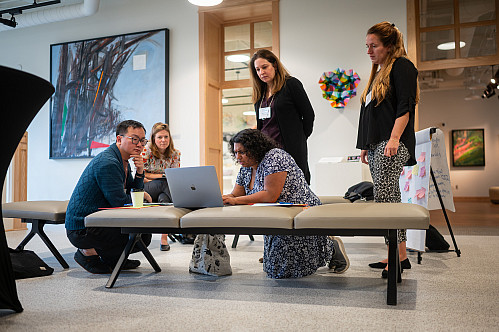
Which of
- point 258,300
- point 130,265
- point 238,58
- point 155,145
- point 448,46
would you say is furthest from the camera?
point 238,58

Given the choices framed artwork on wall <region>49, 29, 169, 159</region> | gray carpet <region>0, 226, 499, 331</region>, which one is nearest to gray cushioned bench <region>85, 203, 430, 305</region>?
gray carpet <region>0, 226, 499, 331</region>

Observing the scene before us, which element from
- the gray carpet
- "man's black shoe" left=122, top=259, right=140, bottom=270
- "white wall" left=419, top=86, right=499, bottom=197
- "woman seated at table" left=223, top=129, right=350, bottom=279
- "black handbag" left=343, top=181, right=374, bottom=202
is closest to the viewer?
the gray carpet

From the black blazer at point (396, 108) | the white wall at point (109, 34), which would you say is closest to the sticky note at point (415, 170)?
the black blazer at point (396, 108)

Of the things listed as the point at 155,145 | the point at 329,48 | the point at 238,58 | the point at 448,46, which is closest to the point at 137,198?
the point at 155,145

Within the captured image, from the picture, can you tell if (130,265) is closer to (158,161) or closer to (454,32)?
(158,161)

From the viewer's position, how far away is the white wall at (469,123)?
12.4 metres

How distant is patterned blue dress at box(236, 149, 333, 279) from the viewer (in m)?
2.49

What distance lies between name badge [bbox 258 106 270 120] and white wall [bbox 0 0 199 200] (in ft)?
9.21

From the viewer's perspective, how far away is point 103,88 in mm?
6230

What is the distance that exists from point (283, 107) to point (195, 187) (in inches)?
37.2

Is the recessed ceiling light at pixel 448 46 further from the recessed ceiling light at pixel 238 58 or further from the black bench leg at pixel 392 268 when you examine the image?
the black bench leg at pixel 392 268

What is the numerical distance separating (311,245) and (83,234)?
1.32m

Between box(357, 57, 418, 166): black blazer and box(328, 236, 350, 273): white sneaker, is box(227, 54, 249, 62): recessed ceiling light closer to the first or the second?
box(357, 57, 418, 166): black blazer

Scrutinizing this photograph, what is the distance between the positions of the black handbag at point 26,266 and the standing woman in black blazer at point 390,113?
1.98 meters
